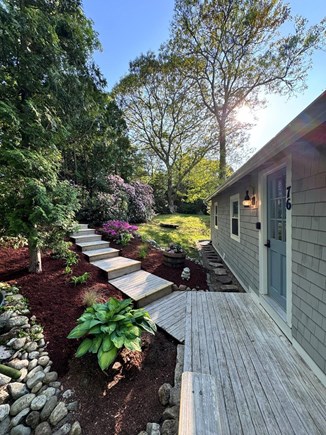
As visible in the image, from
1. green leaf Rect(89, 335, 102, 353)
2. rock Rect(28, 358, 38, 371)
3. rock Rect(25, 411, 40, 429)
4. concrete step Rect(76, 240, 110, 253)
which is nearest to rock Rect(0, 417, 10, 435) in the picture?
rock Rect(25, 411, 40, 429)

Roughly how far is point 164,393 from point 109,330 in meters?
0.80

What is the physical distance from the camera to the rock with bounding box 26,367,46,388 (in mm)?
1879

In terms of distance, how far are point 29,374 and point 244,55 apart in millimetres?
14497

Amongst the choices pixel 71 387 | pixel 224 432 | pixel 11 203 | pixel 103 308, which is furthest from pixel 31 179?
pixel 224 432

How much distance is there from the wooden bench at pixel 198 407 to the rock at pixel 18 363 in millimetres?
1800

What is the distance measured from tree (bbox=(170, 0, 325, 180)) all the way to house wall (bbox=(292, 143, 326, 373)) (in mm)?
9657

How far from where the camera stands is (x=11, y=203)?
293cm

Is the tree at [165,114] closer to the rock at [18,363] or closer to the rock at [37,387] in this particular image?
the rock at [18,363]

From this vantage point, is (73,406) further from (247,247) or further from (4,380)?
(247,247)

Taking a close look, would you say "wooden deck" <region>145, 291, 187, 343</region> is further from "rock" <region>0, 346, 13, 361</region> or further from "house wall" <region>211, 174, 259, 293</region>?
"rock" <region>0, 346, 13, 361</region>

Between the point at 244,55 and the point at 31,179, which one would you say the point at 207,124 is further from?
the point at 31,179

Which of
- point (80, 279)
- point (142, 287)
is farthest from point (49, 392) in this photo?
point (142, 287)

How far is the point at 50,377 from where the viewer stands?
1946 mm

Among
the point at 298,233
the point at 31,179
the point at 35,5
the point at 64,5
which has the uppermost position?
the point at 64,5
